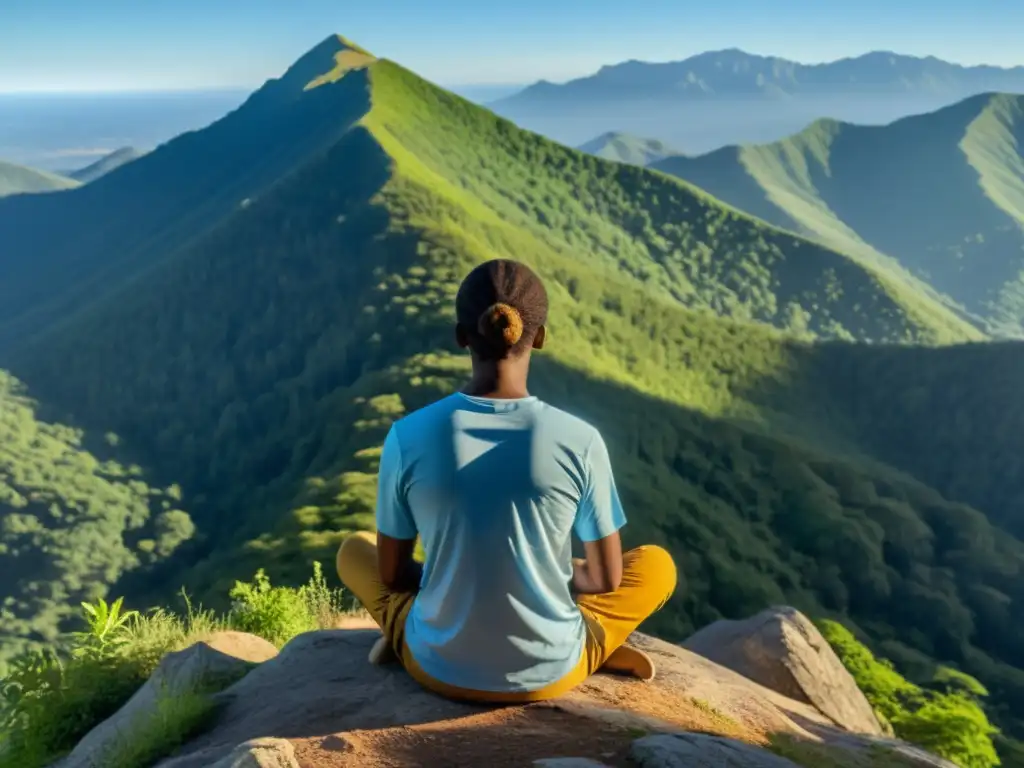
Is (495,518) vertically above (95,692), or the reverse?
(495,518)

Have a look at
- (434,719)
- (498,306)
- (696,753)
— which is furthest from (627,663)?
(498,306)

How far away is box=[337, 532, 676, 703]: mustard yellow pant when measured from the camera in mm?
6145

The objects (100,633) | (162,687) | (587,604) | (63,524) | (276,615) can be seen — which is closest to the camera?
(587,604)

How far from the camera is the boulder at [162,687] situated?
22.4 ft

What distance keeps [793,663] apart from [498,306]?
994 cm

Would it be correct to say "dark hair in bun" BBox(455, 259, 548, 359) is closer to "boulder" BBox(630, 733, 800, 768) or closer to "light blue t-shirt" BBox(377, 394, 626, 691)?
"light blue t-shirt" BBox(377, 394, 626, 691)

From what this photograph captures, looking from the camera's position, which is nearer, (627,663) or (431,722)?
(431,722)

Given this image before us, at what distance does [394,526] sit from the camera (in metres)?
5.53

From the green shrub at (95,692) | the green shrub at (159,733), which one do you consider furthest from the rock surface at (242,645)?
the green shrub at (159,733)

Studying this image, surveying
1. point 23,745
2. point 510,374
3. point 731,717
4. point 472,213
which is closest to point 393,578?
point 510,374

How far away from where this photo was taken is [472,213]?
123125 millimetres

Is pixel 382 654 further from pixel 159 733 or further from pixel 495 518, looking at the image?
pixel 495 518

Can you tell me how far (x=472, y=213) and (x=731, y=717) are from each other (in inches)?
4696

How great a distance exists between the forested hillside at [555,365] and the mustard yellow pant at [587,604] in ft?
147
